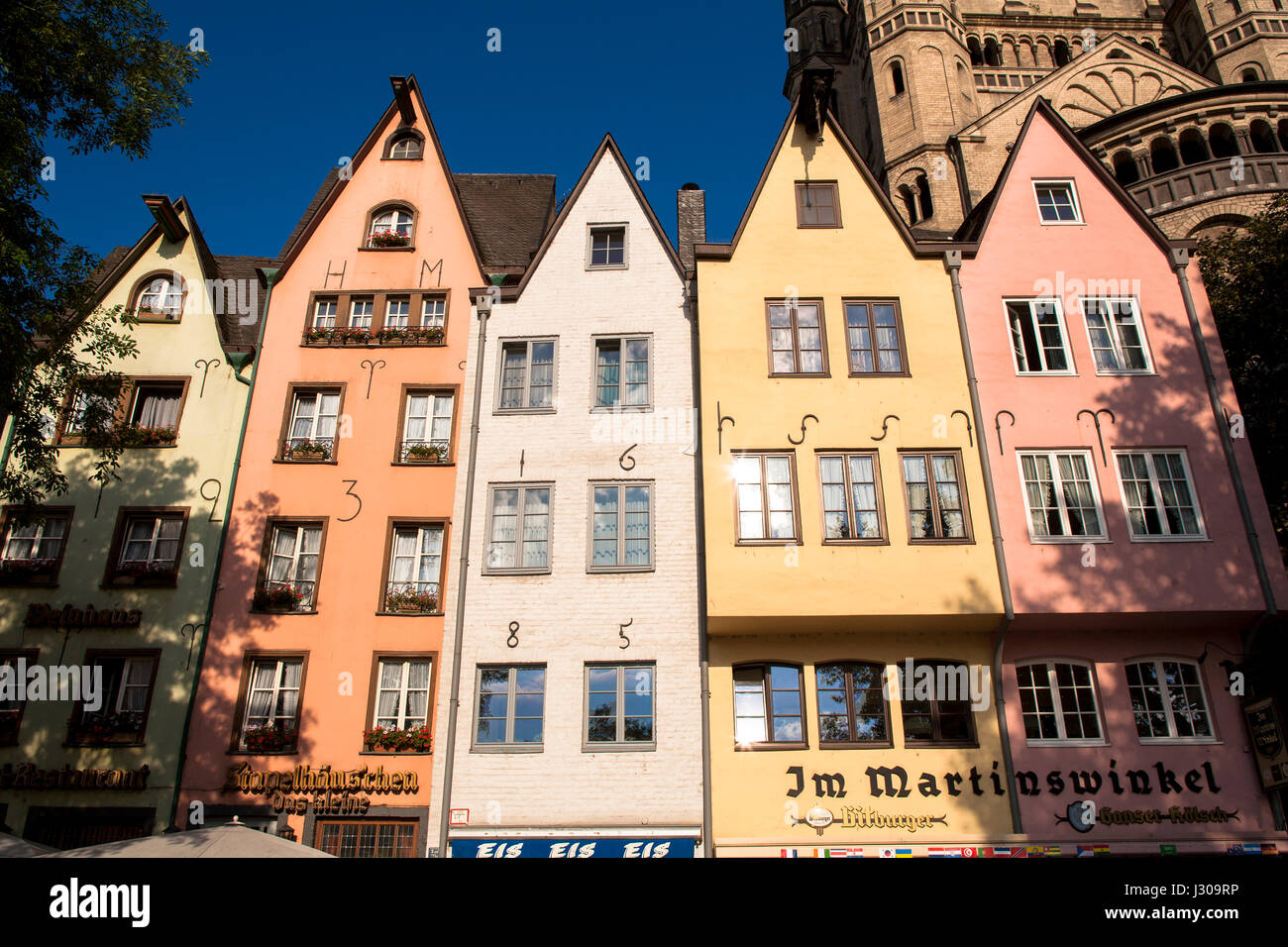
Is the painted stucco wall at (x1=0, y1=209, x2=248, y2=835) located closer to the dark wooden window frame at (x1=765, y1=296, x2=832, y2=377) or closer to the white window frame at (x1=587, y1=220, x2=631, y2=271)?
the white window frame at (x1=587, y1=220, x2=631, y2=271)

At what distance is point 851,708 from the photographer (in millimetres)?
17578

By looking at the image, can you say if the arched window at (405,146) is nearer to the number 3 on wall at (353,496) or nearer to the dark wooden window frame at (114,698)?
the number 3 on wall at (353,496)

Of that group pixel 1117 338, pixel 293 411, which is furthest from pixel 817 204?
pixel 293 411

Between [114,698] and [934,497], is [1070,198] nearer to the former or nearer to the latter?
[934,497]

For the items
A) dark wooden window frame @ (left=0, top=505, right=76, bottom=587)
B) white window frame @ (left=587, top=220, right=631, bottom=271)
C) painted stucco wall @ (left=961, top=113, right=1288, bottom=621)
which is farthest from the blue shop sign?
white window frame @ (left=587, top=220, right=631, bottom=271)

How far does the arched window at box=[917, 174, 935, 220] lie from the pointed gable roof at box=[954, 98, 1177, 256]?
33.4 meters

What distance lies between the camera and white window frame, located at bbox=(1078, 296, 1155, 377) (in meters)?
19.7

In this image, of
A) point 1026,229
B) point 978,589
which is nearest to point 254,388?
point 978,589

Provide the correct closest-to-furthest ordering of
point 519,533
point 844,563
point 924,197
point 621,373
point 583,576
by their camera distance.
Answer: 1. point 844,563
2. point 583,576
3. point 519,533
4. point 621,373
5. point 924,197

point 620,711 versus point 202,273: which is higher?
point 202,273

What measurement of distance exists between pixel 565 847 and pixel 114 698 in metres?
10.5
